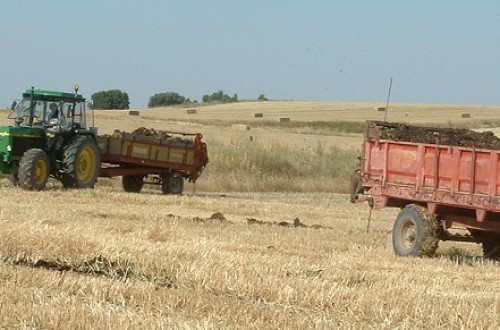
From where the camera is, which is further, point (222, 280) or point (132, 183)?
point (132, 183)

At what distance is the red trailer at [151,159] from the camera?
83.1 feet

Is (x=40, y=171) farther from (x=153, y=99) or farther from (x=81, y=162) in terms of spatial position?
(x=153, y=99)

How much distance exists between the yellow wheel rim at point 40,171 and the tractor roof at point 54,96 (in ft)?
4.78


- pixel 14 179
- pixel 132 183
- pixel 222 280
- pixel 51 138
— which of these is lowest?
pixel 132 183

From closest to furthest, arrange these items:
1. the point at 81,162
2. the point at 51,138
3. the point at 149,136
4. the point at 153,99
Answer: the point at 51,138
the point at 81,162
the point at 149,136
the point at 153,99

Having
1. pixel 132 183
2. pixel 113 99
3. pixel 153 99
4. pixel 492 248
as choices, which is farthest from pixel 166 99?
pixel 492 248

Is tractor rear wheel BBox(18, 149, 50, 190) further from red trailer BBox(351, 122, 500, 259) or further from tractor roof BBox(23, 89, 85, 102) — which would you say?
red trailer BBox(351, 122, 500, 259)

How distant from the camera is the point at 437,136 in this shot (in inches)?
597

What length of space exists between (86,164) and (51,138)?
3.49ft

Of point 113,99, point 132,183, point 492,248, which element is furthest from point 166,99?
point 492,248

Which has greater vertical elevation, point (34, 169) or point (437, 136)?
point (437, 136)

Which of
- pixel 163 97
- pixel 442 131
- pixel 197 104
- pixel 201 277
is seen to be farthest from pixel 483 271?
pixel 163 97

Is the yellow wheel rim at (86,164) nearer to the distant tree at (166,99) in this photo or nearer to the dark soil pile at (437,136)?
the dark soil pile at (437,136)

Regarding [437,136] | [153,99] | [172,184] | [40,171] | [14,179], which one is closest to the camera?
[437,136]
